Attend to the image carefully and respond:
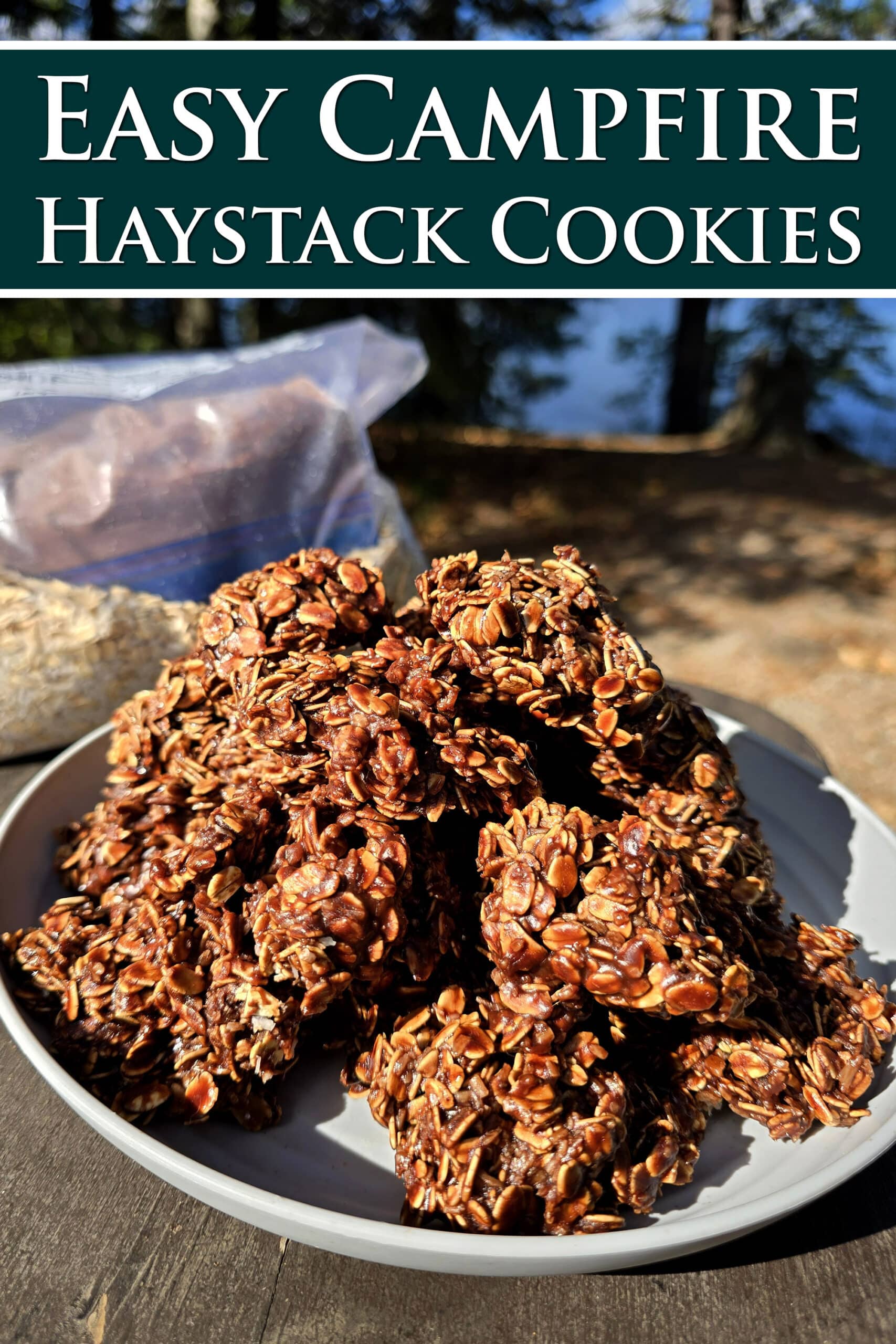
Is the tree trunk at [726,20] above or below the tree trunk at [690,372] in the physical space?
above

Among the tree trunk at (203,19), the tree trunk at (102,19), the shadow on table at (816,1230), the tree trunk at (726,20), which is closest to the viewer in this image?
the shadow on table at (816,1230)

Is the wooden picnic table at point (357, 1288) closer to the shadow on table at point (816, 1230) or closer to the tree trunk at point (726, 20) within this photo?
the shadow on table at point (816, 1230)

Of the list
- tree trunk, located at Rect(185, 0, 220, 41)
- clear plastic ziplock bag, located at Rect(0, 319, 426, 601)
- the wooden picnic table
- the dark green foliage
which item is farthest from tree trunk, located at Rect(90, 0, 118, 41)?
the wooden picnic table

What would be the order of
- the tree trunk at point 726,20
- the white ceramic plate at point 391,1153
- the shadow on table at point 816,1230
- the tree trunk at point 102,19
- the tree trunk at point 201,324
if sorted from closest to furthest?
1. the white ceramic plate at point 391,1153
2. the shadow on table at point 816,1230
3. the tree trunk at point 726,20
4. the tree trunk at point 201,324
5. the tree trunk at point 102,19

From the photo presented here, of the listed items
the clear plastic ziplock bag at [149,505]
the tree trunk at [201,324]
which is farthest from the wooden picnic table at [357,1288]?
the tree trunk at [201,324]

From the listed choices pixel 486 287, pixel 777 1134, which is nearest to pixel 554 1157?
pixel 777 1134

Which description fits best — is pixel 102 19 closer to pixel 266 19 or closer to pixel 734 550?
pixel 266 19
